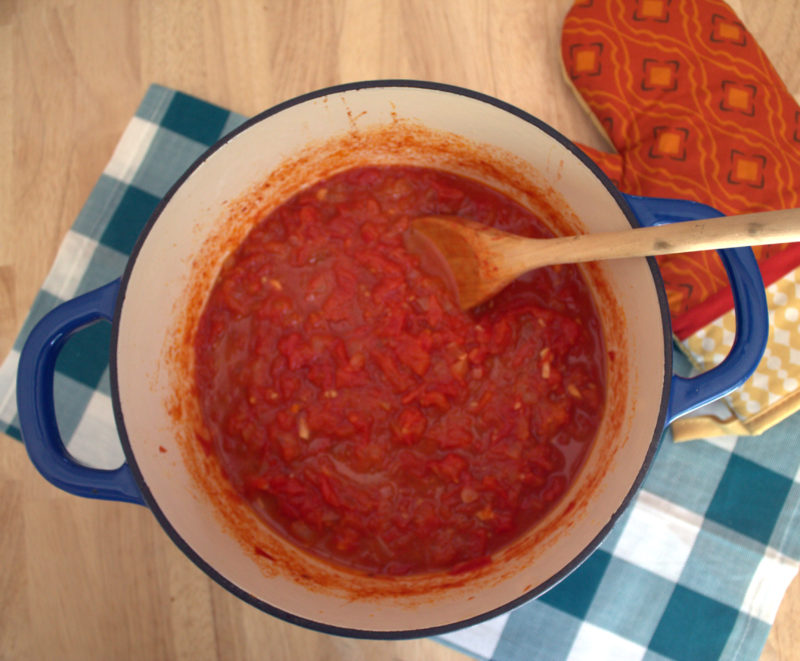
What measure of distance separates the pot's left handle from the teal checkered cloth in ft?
1.66

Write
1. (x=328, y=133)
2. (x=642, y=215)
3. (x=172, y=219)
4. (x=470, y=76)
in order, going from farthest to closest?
(x=470, y=76), (x=328, y=133), (x=172, y=219), (x=642, y=215)

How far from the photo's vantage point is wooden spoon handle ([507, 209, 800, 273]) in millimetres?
1156

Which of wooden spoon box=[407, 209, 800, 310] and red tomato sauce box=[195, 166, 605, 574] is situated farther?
red tomato sauce box=[195, 166, 605, 574]

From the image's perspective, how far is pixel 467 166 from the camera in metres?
1.88

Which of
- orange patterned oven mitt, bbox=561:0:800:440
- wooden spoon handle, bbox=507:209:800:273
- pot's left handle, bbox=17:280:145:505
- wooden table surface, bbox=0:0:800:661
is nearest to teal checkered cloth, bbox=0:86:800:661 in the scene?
orange patterned oven mitt, bbox=561:0:800:440

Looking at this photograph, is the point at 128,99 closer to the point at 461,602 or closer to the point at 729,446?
the point at 461,602

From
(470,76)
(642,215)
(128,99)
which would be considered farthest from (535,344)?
(128,99)

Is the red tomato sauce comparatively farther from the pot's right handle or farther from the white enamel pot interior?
the pot's right handle

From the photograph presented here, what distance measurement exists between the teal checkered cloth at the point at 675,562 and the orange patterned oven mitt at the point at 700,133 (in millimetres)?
143

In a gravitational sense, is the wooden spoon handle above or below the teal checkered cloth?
above

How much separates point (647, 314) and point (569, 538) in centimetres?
62

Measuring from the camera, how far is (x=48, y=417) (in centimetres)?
141

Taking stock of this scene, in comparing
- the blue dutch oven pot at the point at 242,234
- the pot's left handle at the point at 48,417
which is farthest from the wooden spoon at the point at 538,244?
the pot's left handle at the point at 48,417

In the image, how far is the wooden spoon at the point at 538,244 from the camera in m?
1.18
